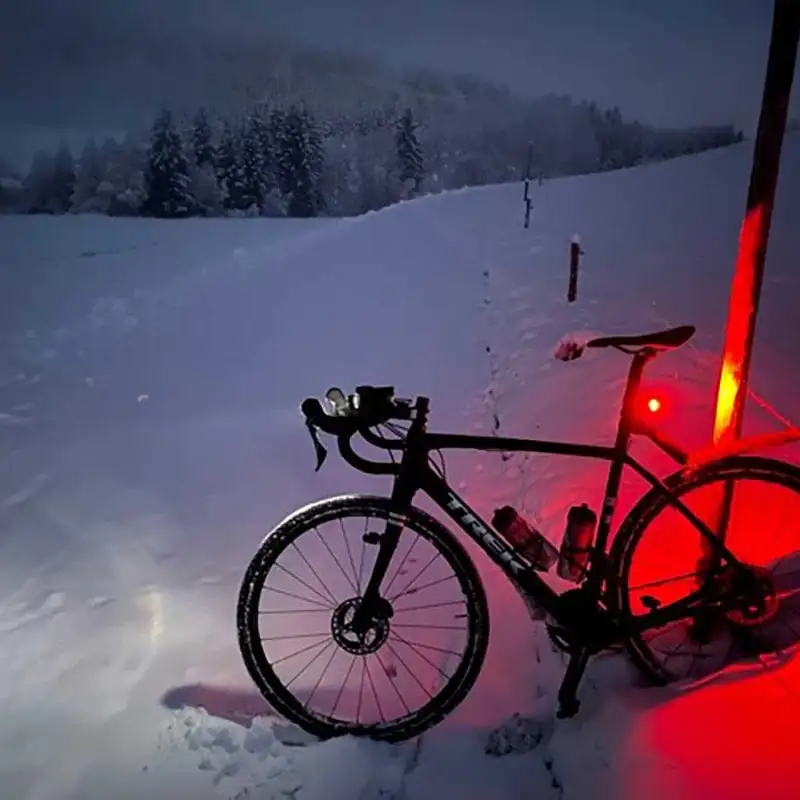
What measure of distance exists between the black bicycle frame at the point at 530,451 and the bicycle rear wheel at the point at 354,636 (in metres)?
0.06

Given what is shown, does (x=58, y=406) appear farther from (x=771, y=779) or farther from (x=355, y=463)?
(x=771, y=779)

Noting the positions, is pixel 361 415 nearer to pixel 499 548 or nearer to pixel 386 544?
pixel 386 544

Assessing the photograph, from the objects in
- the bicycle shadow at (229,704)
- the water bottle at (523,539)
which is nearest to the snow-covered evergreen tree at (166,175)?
the bicycle shadow at (229,704)

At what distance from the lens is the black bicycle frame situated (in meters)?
1.83

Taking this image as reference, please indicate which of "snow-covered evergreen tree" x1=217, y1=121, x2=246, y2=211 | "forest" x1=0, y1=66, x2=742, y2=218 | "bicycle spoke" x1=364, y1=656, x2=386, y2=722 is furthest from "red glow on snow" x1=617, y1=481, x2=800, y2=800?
"snow-covered evergreen tree" x1=217, y1=121, x2=246, y2=211

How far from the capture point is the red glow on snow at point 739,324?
2.01 meters

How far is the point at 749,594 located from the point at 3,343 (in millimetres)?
7192

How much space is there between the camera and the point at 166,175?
22.6 feet

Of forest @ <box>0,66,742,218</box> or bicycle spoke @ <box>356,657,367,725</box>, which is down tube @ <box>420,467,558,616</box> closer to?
bicycle spoke @ <box>356,657,367,725</box>

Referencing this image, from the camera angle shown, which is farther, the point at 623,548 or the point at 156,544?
the point at 156,544

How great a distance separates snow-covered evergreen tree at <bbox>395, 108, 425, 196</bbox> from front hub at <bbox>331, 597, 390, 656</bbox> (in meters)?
5.37

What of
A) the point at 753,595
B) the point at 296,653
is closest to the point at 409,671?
the point at 296,653

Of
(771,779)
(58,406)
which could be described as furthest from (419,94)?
(771,779)

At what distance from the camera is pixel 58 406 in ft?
19.5
